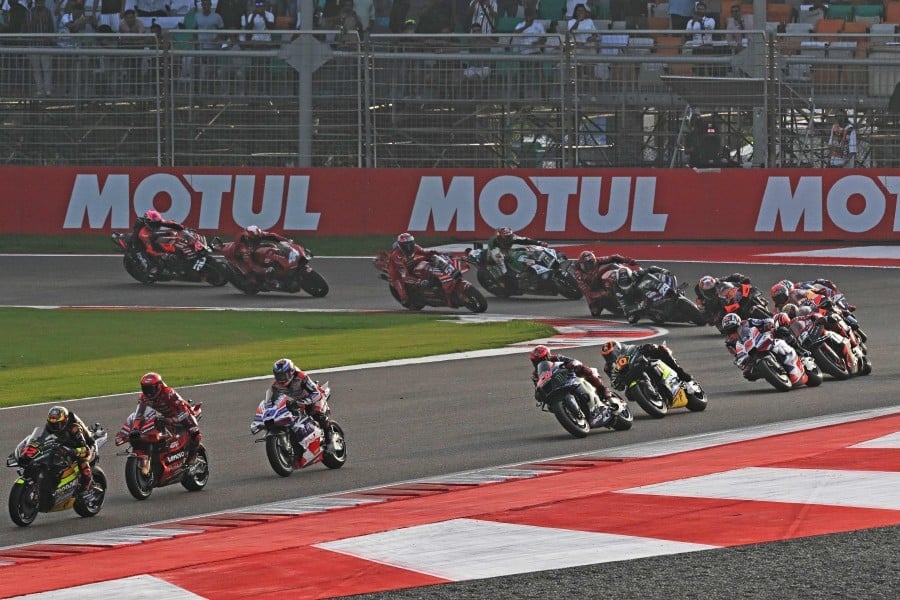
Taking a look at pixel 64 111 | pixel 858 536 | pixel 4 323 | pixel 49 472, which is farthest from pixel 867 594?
pixel 64 111

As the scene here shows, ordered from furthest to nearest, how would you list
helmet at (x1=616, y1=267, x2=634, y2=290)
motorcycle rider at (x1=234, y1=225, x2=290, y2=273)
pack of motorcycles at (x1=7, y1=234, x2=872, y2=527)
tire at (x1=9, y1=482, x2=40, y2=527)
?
motorcycle rider at (x1=234, y1=225, x2=290, y2=273), helmet at (x1=616, y1=267, x2=634, y2=290), pack of motorcycles at (x1=7, y1=234, x2=872, y2=527), tire at (x1=9, y1=482, x2=40, y2=527)

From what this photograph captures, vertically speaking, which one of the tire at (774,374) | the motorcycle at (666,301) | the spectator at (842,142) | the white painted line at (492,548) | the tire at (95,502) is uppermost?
the spectator at (842,142)

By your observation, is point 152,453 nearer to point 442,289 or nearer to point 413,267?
point 413,267

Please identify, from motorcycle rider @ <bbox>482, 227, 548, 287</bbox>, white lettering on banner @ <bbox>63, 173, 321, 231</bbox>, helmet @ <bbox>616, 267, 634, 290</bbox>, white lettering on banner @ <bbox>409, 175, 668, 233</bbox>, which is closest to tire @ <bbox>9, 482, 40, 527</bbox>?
helmet @ <bbox>616, 267, 634, 290</bbox>

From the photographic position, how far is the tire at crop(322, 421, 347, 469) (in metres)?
10.7

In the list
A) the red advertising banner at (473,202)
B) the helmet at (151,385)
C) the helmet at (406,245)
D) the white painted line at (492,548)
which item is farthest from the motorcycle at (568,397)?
the red advertising banner at (473,202)

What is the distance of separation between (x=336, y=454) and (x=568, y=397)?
180 centimetres

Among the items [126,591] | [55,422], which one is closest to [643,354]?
[55,422]

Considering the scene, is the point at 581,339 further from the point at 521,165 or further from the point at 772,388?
the point at 521,165

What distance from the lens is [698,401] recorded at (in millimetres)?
12656

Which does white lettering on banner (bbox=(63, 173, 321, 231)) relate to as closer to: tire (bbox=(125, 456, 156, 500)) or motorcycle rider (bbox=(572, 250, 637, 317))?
motorcycle rider (bbox=(572, 250, 637, 317))

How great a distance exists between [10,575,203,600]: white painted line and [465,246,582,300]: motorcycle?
1435 centimetres

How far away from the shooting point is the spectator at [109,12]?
99.5 feet

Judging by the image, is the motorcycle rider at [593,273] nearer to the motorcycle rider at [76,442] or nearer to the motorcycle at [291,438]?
the motorcycle at [291,438]
